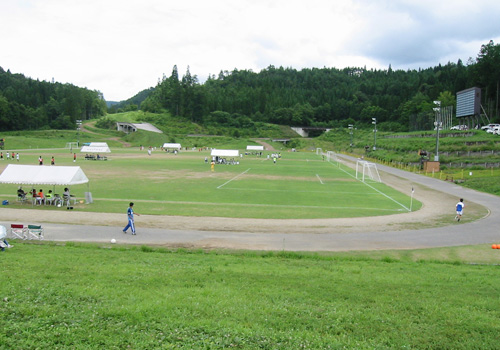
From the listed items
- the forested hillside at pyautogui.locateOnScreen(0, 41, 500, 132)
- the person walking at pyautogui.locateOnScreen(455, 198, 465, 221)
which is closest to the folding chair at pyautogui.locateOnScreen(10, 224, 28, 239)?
the person walking at pyautogui.locateOnScreen(455, 198, 465, 221)

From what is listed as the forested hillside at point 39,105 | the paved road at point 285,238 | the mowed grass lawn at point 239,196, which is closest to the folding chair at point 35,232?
the paved road at point 285,238

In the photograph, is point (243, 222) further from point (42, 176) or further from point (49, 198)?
point (42, 176)

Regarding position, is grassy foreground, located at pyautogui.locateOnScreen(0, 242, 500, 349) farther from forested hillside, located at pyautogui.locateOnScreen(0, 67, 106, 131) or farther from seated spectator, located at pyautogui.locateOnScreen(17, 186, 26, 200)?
forested hillside, located at pyautogui.locateOnScreen(0, 67, 106, 131)

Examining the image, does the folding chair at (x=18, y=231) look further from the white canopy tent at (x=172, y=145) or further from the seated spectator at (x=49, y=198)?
the white canopy tent at (x=172, y=145)

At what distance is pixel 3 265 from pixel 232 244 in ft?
28.1

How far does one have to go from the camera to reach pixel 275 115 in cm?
18500

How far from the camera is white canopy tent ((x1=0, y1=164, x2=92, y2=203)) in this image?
25.1 m

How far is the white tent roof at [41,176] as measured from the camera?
990 inches

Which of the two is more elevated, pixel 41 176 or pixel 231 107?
pixel 231 107

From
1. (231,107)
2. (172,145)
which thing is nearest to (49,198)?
(172,145)

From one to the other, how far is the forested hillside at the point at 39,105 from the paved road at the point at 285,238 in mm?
128117

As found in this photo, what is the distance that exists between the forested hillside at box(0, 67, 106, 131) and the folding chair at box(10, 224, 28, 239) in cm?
12699

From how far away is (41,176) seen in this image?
83.5 feet

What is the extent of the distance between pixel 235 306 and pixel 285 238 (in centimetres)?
1050
